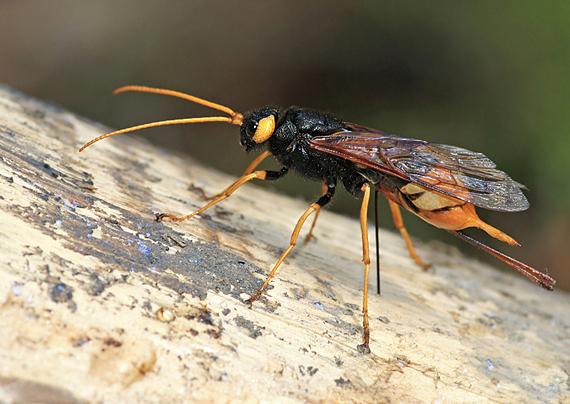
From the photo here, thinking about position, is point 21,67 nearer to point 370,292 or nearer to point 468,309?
point 370,292

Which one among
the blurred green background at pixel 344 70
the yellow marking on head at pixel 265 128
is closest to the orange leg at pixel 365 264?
the yellow marking on head at pixel 265 128

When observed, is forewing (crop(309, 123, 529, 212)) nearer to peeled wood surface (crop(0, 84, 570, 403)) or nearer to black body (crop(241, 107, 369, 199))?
black body (crop(241, 107, 369, 199))

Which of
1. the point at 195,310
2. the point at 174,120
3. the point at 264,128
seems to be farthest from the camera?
the point at 264,128

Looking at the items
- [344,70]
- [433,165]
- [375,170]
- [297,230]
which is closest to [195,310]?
[297,230]

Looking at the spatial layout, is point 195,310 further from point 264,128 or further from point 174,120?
point 264,128

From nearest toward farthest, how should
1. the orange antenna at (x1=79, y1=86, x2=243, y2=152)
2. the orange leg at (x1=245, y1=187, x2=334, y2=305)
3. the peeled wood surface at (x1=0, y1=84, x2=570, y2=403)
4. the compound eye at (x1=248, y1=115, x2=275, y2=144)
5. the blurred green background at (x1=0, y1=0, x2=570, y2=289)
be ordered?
the peeled wood surface at (x1=0, y1=84, x2=570, y2=403) < the orange leg at (x1=245, y1=187, x2=334, y2=305) < the orange antenna at (x1=79, y1=86, x2=243, y2=152) < the compound eye at (x1=248, y1=115, x2=275, y2=144) < the blurred green background at (x1=0, y1=0, x2=570, y2=289)

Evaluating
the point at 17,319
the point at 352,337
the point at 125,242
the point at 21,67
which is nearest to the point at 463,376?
the point at 352,337

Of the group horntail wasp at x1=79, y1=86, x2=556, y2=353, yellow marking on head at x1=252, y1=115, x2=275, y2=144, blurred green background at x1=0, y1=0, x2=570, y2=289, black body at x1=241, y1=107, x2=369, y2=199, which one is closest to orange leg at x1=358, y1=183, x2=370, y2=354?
horntail wasp at x1=79, y1=86, x2=556, y2=353
